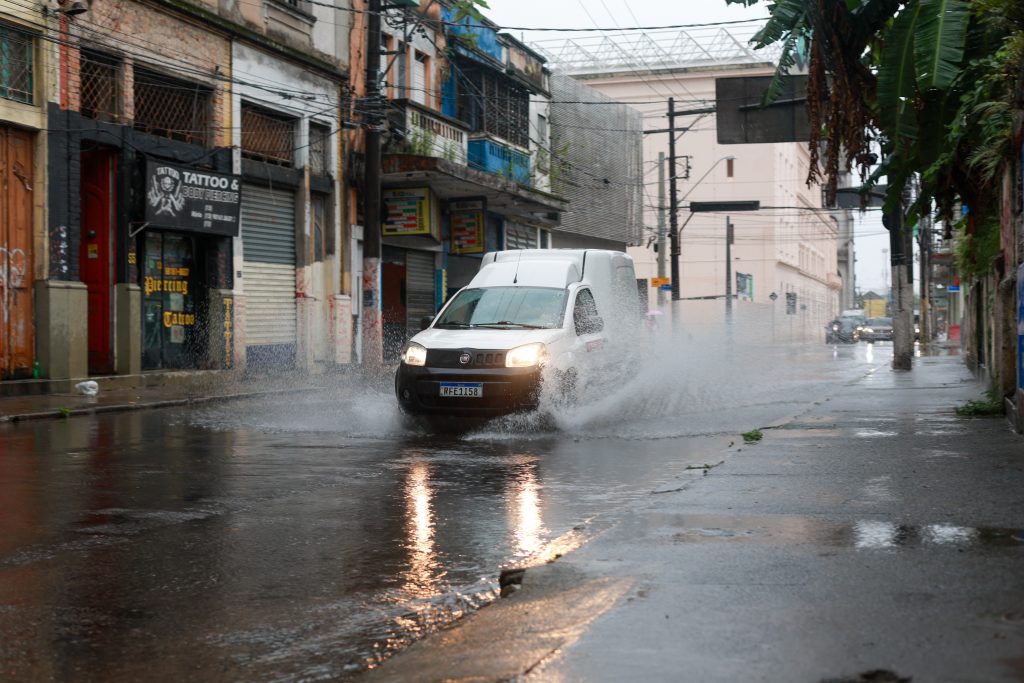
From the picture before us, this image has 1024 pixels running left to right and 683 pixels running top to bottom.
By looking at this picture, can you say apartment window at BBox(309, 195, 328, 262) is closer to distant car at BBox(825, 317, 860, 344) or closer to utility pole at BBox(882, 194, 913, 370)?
utility pole at BBox(882, 194, 913, 370)

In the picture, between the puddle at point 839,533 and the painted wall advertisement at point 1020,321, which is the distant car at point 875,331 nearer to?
the painted wall advertisement at point 1020,321

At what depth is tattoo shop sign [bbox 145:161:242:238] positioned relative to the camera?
20.9m

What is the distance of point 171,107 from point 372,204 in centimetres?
443

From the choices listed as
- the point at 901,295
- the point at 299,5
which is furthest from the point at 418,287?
the point at 901,295

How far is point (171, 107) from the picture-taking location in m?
22.4

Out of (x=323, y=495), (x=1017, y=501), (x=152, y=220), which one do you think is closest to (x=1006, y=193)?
(x=1017, y=501)

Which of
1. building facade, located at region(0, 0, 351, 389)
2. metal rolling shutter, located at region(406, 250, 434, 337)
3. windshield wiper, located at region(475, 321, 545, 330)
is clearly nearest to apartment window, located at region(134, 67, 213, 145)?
building facade, located at region(0, 0, 351, 389)

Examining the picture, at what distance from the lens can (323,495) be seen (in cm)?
793

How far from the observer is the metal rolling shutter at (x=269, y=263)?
81.3ft

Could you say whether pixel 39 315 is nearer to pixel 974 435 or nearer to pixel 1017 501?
pixel 974 435

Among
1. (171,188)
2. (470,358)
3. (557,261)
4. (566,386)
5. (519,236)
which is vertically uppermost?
(519,236)

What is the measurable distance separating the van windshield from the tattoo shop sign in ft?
30.2

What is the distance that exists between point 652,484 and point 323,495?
242cm

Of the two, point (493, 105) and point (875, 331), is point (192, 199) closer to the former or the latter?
point (493, 105)
